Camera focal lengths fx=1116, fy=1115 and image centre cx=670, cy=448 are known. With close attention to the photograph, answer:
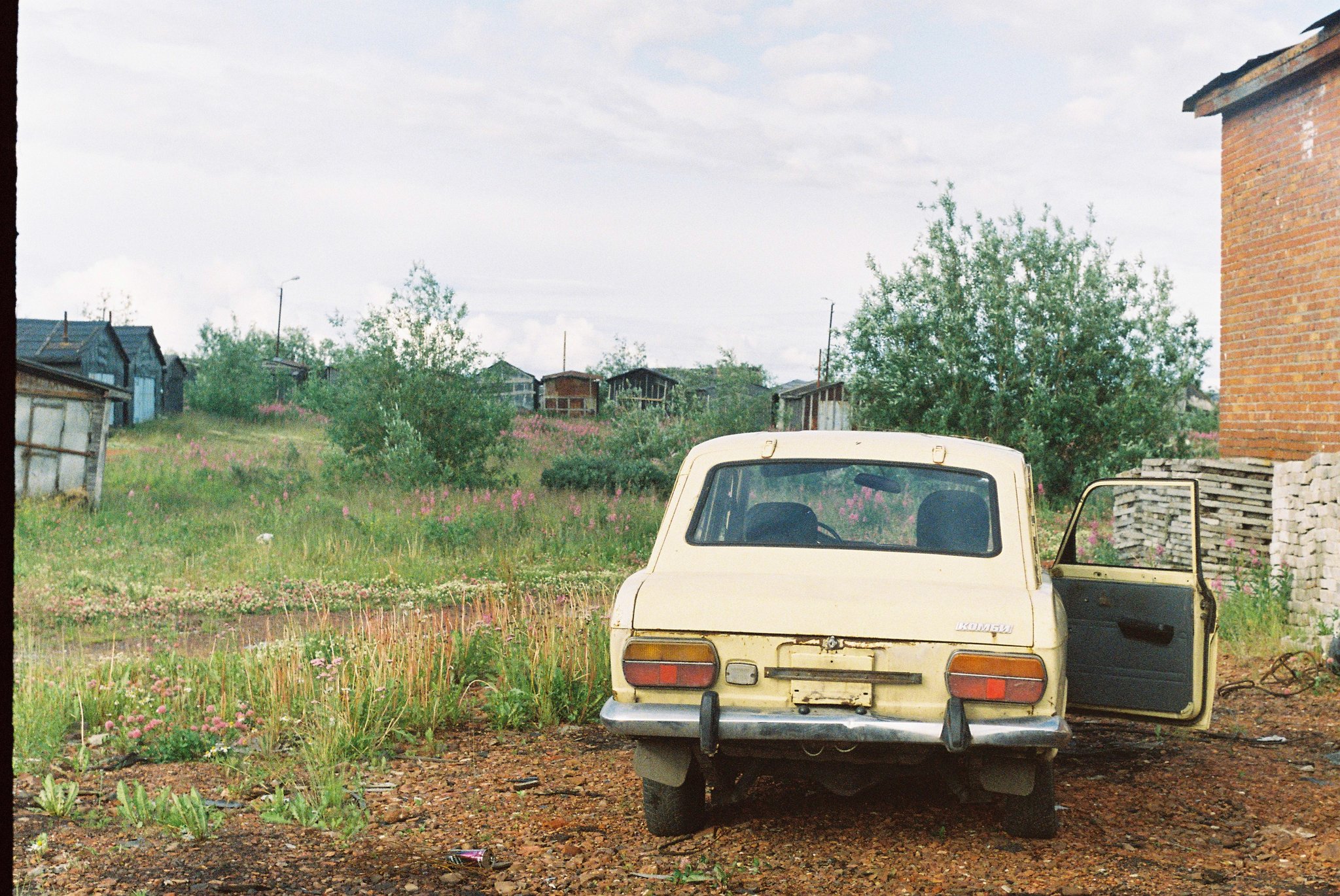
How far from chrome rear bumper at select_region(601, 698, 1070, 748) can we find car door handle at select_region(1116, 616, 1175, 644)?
6.23ft

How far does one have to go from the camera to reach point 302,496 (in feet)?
68.1

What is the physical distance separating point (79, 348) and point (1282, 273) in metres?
36.9

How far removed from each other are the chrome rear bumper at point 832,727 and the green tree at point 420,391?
18111 mm

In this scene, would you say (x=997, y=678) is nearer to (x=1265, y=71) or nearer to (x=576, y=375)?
(x=1265, y=71)

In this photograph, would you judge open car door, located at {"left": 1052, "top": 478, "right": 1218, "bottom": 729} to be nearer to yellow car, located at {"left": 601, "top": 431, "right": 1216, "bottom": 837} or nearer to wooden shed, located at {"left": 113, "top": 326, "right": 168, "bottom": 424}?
yellow car, located at {"left": 601, "top": 431, "right": 1216, "bottom": 837}

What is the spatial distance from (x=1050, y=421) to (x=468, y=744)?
1669 cm

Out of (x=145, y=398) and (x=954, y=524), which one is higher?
(x=145, y=398)

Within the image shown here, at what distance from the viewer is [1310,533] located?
34.2 ft

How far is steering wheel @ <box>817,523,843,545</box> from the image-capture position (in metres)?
5.38

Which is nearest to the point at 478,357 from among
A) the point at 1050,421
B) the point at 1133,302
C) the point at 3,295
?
the point at 1050,421

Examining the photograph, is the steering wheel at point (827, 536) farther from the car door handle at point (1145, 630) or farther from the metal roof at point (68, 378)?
the metal roof at point (68, 378)

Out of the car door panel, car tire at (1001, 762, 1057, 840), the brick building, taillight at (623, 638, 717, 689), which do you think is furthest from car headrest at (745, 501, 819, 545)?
the brick building

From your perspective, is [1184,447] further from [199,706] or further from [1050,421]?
[199,706]

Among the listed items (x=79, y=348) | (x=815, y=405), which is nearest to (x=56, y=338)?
(x=79, y=348)
